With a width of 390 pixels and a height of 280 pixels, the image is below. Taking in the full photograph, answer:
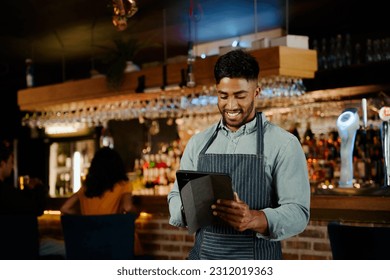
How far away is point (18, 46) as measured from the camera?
7.41 m

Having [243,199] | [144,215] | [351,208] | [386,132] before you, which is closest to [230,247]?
[243,199]

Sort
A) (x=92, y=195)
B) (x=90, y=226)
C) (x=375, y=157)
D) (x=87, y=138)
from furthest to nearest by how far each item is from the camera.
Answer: (x=87, y=138)
(x=375, y=157)
(x=92, y=195)
(x=90, y=226)

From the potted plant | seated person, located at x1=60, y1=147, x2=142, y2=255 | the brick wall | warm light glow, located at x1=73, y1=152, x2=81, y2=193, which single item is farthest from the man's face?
warm light glow, located at x1=73, y1=152, x2=81, y2=193


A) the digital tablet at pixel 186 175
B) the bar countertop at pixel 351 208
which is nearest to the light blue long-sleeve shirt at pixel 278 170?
the digital tablet at pixel 186 175

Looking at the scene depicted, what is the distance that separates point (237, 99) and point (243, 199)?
1.08 ft

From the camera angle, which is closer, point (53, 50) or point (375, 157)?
point (375, 157)

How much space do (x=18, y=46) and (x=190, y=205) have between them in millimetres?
5753

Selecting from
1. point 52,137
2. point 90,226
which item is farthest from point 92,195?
point 52,137

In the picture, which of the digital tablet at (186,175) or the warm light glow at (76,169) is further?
the warm light glow at (76,169)

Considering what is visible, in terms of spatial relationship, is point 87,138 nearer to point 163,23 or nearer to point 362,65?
point 163,23

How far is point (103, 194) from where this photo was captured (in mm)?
4352

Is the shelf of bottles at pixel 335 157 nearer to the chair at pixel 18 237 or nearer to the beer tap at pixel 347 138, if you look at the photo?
the beer tap at pixel 347 138

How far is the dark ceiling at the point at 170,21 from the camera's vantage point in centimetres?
568
